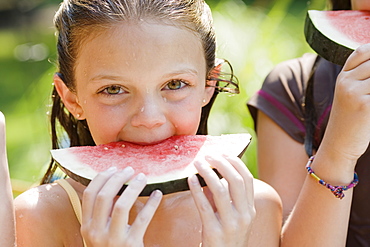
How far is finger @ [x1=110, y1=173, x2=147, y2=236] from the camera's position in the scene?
1756 mm

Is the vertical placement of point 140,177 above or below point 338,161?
above

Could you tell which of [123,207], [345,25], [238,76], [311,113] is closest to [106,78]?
[123,207]

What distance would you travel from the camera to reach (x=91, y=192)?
5.92 ft

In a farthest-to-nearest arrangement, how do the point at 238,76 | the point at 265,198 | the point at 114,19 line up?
the point at 238,76 → the point at 265,198 → the point at 114,19

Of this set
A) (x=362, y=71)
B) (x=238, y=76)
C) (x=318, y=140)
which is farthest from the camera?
(x=238, y=76)

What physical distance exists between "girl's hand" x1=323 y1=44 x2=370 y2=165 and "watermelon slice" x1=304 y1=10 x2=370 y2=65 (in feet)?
0.86

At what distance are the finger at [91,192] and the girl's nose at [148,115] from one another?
0.98 feet

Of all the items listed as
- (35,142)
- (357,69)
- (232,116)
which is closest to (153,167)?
(357,69)

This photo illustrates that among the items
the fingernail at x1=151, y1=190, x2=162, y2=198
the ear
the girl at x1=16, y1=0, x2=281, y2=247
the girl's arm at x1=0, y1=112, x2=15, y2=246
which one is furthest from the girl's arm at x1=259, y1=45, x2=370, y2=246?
the girl's arm at x1=0, y1=112, x2=15, y2=246

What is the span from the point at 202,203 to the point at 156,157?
1.08 ft

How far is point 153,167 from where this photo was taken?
205 cm

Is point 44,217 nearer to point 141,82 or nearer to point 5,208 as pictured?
point 5,208

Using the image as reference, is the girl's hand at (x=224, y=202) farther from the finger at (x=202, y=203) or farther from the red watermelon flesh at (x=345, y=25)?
the red watermelon flesh at (x=345, y=25)

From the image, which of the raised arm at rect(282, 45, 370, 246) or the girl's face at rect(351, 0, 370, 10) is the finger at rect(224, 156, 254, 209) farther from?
the girl's face at rect(351, 0, 370, 10)
